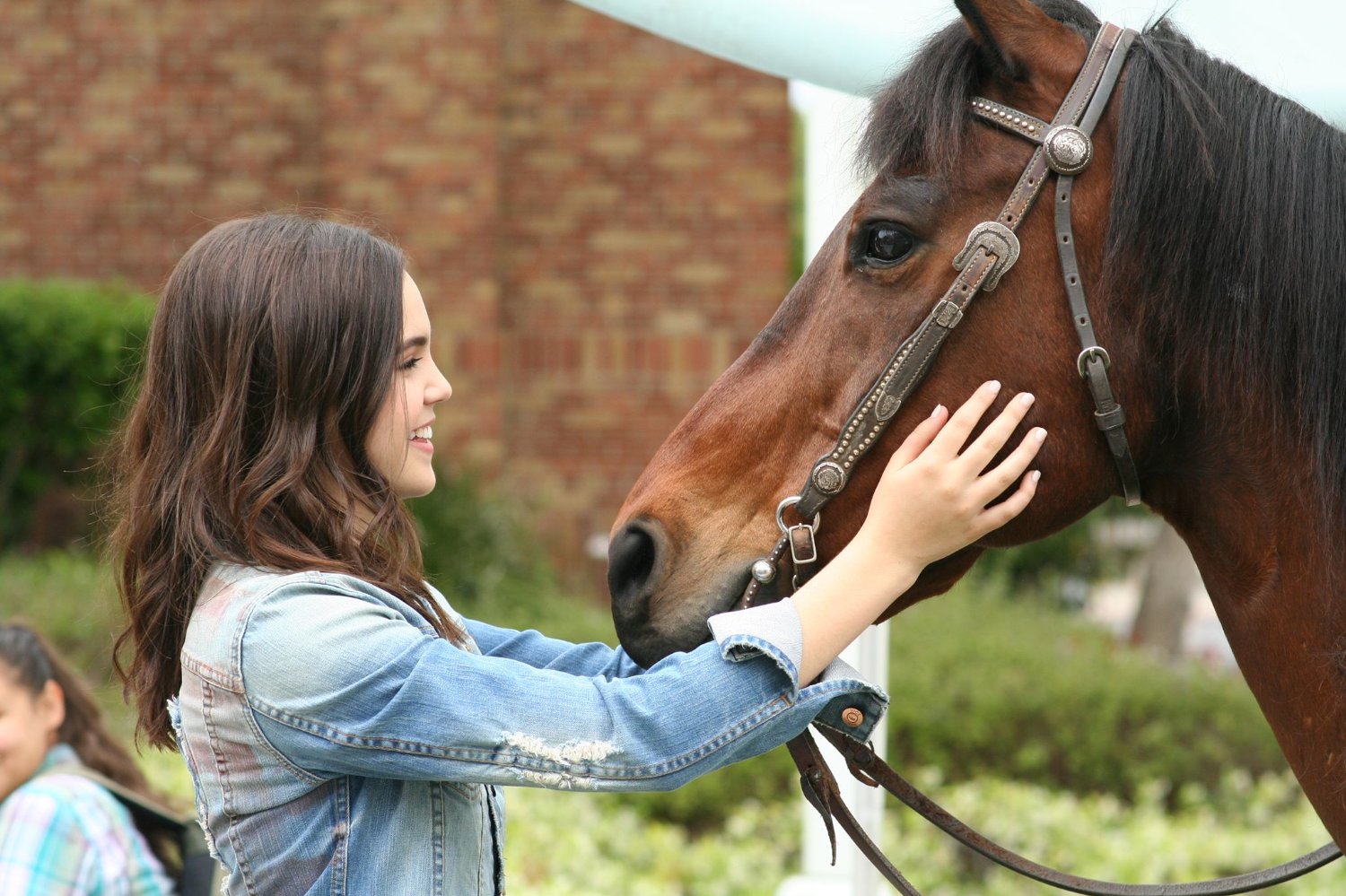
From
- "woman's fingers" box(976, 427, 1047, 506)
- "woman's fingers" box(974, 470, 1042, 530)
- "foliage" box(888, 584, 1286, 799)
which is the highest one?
"woman's fingers" box(976, 427, 1047, 506)

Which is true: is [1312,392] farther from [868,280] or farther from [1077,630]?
[1077,630]

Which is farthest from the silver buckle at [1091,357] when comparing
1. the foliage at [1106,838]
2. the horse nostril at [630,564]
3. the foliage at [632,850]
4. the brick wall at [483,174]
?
the brick wall at [483,174]

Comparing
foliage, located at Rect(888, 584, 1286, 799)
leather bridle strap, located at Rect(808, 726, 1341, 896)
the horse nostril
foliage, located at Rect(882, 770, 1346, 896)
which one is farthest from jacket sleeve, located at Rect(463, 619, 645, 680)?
foliage, located at Rect(888, 584, 1286, 799)

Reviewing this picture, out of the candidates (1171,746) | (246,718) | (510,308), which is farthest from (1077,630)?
(246,718)

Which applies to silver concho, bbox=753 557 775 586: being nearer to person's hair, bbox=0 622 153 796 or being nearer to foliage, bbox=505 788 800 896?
person's hair, bbox=0 622 153 796

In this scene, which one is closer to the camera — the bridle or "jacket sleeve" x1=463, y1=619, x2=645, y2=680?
the bridle

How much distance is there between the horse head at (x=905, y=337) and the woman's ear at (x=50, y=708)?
1908 millimetres

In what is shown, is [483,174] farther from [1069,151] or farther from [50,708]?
[1069,151]

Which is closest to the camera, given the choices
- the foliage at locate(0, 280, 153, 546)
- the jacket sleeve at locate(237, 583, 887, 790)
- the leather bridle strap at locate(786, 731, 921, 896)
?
the jacket sleeve at locate(237, 583, 887, 790)

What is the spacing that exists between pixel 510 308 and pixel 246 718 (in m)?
6.28

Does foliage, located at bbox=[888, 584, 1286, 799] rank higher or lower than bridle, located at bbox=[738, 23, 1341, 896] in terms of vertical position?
lower

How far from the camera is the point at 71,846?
264 cm

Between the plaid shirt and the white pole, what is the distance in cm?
146

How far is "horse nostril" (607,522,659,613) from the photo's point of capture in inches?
66.1
